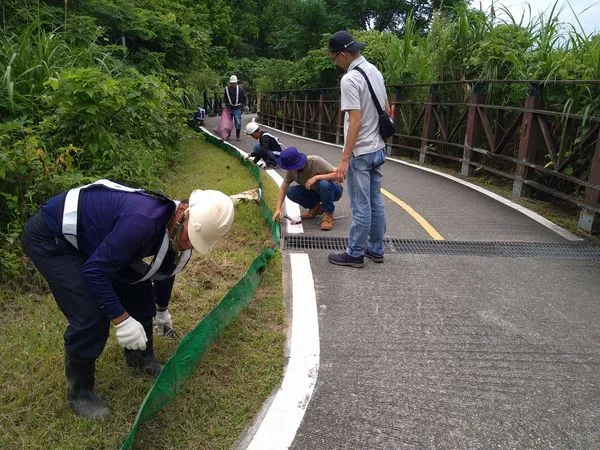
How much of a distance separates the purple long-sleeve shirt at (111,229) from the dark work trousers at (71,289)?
0.07m

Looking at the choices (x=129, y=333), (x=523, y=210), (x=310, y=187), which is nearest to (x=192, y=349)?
(x=129, y=333)

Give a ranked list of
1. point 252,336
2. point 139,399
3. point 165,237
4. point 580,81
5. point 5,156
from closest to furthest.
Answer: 1. point 165,237
2. point 139,399
3. point 252,336
4. point 5,156
5. point 580,81

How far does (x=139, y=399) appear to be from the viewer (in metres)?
2.79

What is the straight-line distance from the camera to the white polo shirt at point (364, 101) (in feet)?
13.9

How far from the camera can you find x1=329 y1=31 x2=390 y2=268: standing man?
13.9 feet

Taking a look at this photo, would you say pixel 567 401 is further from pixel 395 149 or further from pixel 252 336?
pixel 395 149

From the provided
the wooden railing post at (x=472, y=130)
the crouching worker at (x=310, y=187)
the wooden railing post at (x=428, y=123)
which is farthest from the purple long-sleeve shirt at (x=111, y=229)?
the wooden railing post at (x=428, y=123)

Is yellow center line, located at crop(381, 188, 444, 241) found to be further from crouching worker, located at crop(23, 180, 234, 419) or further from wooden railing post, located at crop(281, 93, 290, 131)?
wooden railing post, located at crop(281, 93, 290, 131)

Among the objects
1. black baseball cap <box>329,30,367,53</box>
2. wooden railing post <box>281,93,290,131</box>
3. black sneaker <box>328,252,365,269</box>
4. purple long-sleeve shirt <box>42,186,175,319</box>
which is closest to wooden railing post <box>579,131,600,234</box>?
black sneaker <box>328,252,365,269</box>

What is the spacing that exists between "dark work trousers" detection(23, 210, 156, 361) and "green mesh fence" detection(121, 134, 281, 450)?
0.38 metres

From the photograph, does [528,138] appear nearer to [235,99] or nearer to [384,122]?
[384,122]

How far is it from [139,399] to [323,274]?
206cm

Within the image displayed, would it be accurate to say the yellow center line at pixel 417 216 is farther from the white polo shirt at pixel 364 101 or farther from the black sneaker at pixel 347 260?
the white polo shirt at pixel 364 101

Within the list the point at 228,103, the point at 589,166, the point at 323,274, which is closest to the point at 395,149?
the point at 228,103
